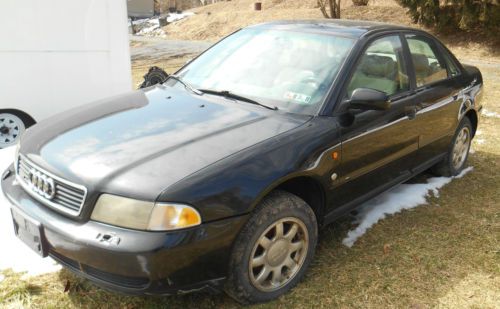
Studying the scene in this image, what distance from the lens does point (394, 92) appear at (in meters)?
3.61

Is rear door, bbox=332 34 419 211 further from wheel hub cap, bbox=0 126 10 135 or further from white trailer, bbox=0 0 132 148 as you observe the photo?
wheel hub cap, bbox=0 126 10 135

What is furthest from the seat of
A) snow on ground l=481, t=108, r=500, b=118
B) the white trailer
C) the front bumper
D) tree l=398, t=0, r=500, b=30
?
tree l=398, t=0, r=500, b=30

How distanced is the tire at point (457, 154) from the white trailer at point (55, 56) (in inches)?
153

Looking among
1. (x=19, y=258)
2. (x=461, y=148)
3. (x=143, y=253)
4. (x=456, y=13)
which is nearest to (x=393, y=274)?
(x=143, y=253)

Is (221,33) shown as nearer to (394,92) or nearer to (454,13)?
(454,13)

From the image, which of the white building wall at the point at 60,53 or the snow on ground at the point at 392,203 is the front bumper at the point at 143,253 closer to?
the snow on ground at the point at 392,203

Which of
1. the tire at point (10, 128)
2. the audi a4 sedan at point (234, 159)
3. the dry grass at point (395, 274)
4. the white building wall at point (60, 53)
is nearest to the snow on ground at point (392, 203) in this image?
the dry grass at point (395, 274)

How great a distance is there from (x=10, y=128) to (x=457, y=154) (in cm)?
477

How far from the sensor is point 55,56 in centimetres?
539

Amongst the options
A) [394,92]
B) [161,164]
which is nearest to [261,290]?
[161,164]

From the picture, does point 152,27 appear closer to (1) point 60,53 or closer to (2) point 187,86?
(1) point 60,53

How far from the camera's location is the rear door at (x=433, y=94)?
152 inches

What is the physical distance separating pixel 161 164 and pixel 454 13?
1572cm

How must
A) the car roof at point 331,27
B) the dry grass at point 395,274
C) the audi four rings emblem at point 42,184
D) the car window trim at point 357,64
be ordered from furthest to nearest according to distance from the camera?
the car roof at point 331,27, the car window trim at point 357,64, the dry grass at point 395,274, the audi four rings emblem at point 42,184
